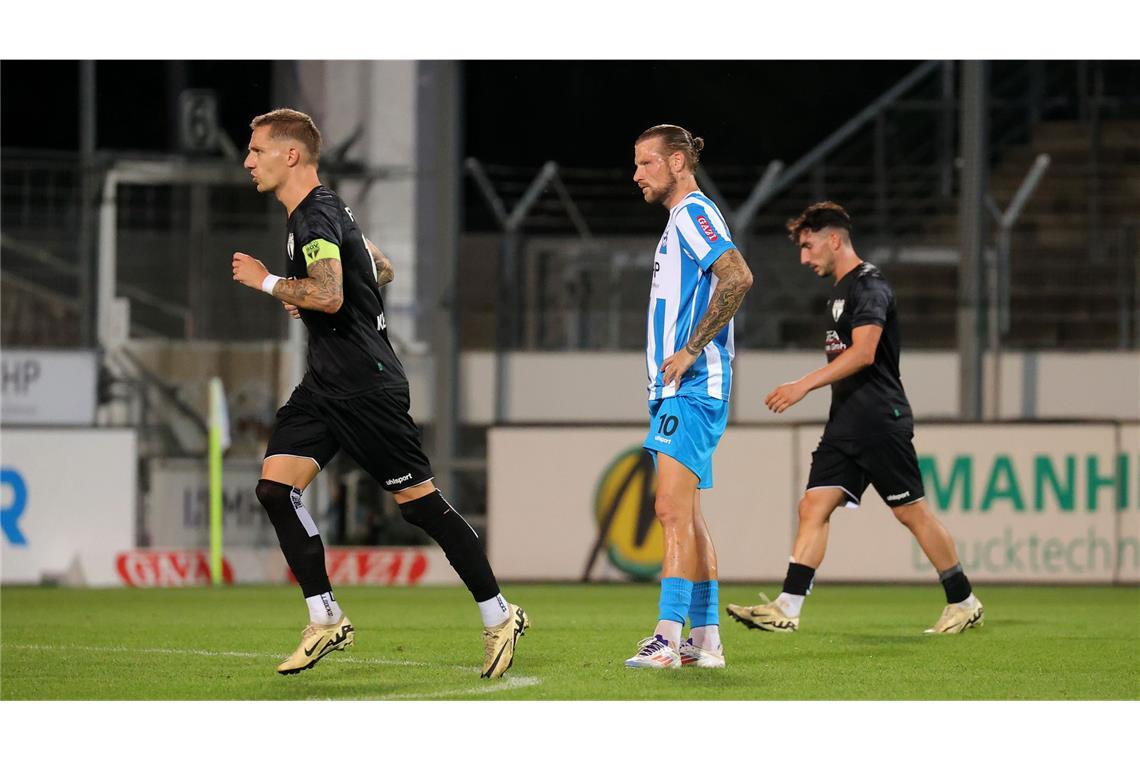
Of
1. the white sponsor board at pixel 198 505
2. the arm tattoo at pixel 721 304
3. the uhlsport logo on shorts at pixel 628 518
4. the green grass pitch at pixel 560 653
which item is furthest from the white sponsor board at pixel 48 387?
the arm tattoo at pixel 721 304

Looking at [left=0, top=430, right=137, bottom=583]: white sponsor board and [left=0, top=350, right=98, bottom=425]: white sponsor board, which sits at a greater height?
[left=0, top=350, right=98, bottom=425]: white sponsor board

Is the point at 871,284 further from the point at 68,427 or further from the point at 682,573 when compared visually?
the point at 68,427

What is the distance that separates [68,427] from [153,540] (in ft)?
3.55

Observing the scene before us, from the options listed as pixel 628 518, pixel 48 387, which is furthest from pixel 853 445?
pixel 48 387

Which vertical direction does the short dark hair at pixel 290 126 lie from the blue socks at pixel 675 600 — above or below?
above

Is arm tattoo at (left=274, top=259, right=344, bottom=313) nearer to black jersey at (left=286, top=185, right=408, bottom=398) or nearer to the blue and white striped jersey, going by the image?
black jersey at (left=286, top=185, right=408, bottom=398)

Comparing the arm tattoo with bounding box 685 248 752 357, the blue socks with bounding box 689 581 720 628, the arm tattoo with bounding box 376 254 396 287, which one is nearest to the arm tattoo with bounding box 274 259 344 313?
the arm tattoo with bounding box 376 254 396 287

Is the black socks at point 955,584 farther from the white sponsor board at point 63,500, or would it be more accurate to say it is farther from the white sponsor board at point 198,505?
the white sponsor board at point 63,500

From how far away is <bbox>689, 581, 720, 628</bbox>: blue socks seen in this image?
253 inches

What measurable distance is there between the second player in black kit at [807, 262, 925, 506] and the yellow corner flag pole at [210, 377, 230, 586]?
6.37m

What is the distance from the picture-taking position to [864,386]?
8.01 metres

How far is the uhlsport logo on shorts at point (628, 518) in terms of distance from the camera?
496 inches

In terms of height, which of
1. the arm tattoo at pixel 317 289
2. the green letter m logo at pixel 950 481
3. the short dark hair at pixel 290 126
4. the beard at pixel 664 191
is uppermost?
the short dark hair at pixel 290 126

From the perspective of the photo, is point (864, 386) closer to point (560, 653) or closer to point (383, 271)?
point (560, 653)
